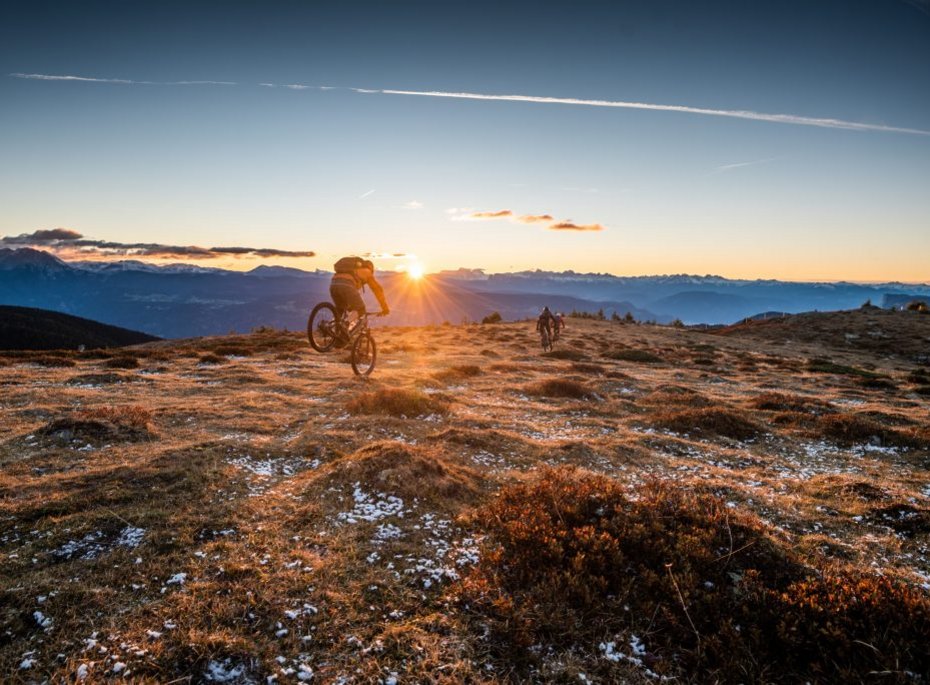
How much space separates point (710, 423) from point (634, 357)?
20526 millimetres

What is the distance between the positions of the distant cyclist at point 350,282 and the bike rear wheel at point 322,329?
1.14 ft

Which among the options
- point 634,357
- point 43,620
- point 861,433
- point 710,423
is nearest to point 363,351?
point 710,423

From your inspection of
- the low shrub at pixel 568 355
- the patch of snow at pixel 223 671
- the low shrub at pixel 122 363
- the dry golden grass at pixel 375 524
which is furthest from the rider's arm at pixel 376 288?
the low shrub at pixel 568 355

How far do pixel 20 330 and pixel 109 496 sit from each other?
628 ft

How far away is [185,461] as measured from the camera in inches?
364

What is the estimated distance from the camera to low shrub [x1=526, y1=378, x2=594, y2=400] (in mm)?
19297

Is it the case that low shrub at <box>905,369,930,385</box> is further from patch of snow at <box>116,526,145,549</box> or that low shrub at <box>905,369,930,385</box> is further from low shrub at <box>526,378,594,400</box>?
patch of snow at <box>116,526,145,549</box>

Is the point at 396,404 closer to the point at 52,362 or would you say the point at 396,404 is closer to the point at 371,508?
the point at 371,508

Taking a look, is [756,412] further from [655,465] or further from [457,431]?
[457,431]

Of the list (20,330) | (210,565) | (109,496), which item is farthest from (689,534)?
(20,330)

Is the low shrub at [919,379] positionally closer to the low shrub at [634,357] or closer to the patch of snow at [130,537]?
the low shrub at [634,357]

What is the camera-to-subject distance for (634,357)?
3481 cm

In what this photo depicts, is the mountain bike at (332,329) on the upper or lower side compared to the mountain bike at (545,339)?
upper

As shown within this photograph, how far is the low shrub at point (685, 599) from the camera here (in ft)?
15.3
